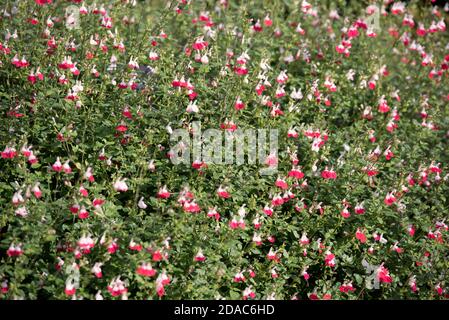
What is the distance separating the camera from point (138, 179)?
3.72 meters

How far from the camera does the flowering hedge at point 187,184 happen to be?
3.44m

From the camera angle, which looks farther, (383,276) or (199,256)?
(383,276)

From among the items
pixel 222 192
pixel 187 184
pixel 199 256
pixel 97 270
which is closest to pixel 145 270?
pixel 97 270

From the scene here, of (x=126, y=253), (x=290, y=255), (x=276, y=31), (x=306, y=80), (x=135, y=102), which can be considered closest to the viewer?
(x=126, y=253)

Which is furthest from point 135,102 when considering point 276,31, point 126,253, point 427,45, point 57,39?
point 427,45

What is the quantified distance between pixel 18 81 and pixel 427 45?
4.71 m

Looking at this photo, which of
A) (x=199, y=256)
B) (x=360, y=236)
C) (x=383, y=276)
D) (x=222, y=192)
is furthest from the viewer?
(x=360, y=236)

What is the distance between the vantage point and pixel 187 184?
362 centimetres

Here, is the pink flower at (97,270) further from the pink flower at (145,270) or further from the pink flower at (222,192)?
the pink flower at (222,192)

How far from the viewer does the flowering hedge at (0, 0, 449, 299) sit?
11.3 feet

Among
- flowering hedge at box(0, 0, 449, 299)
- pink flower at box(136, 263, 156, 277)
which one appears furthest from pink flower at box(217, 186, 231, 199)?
pink flower at box(136, 263, 156, 277)

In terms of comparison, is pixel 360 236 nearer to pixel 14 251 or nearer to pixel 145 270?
pixel 145 270

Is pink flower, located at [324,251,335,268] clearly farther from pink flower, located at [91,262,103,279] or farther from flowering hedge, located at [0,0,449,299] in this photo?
pink flower, located at [91,262,103,279]
